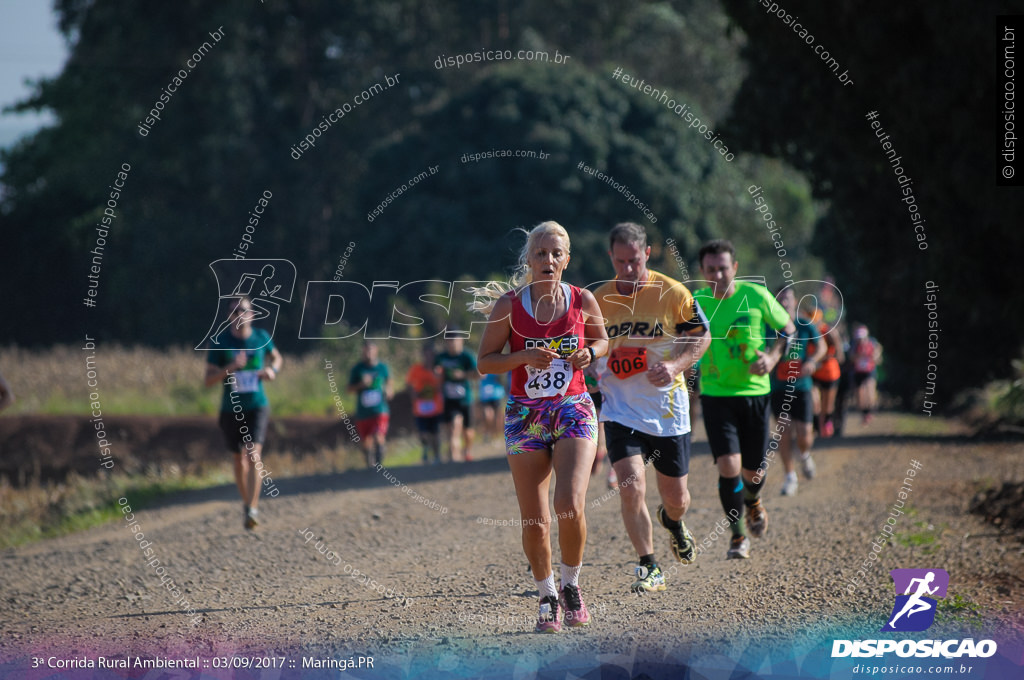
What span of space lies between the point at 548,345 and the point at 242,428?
461 cm

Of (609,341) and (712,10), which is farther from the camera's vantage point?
(712,10)

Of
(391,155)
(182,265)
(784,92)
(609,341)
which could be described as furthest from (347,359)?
(609,341)

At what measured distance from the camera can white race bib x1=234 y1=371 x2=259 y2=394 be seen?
9367 mm

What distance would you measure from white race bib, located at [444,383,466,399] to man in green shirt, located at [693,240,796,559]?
7.63 m

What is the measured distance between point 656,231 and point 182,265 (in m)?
15.0

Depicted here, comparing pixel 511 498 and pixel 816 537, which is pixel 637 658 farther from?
pixel 511 498

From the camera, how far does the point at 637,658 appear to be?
5.11m

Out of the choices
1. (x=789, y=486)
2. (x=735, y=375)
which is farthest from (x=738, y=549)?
(x=789, y=486)

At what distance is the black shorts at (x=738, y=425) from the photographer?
7.44 meters

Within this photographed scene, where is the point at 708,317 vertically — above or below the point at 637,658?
above

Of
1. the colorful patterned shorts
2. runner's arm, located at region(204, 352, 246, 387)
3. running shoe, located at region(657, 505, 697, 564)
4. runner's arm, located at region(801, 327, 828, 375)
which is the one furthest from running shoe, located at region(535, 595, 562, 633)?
runner's arm, located at region(204, 352, 246, 387)

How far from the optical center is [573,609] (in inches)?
224

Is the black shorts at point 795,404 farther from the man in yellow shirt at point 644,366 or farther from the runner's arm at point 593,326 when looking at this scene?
the runner's arm at point 593,326

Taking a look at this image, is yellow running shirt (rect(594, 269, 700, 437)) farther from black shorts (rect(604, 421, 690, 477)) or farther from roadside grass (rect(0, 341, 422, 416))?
roadside grass (rect(0, 341, 422, 416))
